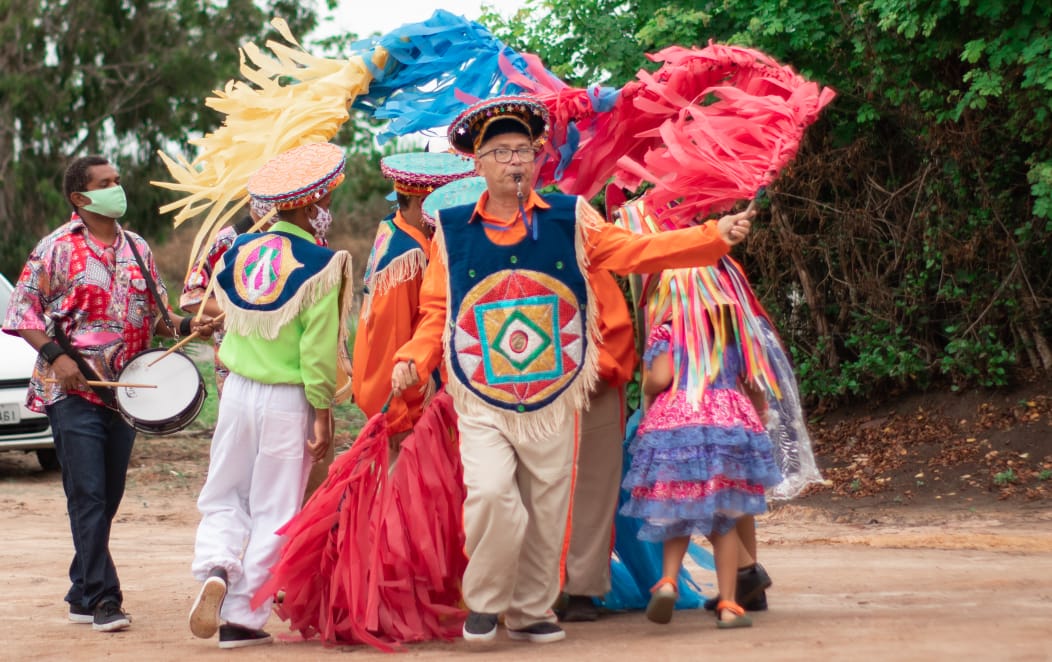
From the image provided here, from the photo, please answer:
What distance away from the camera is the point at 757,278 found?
486 inches

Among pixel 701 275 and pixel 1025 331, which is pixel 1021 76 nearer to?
pixel 1025 331

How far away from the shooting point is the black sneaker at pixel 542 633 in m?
5.41

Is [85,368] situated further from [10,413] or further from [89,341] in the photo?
[10,413]

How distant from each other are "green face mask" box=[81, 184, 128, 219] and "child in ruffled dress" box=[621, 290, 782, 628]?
2.41 meters

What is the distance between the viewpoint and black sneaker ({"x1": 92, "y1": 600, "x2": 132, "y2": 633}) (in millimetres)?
5922

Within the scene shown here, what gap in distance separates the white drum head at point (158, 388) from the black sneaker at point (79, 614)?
35.3 inches

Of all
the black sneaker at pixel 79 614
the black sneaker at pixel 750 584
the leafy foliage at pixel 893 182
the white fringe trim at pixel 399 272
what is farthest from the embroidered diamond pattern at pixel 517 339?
the leafy foliage at pixel 893 182

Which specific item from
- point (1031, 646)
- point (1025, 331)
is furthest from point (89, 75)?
point (1031, 646)

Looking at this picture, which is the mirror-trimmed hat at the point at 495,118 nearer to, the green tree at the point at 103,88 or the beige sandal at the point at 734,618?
the beige sandal at the point at 734,618

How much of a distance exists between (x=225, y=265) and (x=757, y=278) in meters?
7.29

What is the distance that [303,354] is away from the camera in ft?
18.3

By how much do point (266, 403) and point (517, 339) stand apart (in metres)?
1.03

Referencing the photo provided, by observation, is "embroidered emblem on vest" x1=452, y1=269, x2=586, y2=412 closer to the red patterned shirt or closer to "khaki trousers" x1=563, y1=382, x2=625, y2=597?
→ "khaki trousers" x1=563, y1=382, x2=625, y2=597

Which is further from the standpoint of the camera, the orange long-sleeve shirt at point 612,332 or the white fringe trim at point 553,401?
the orange long-sleeve shirt at point 612,332
